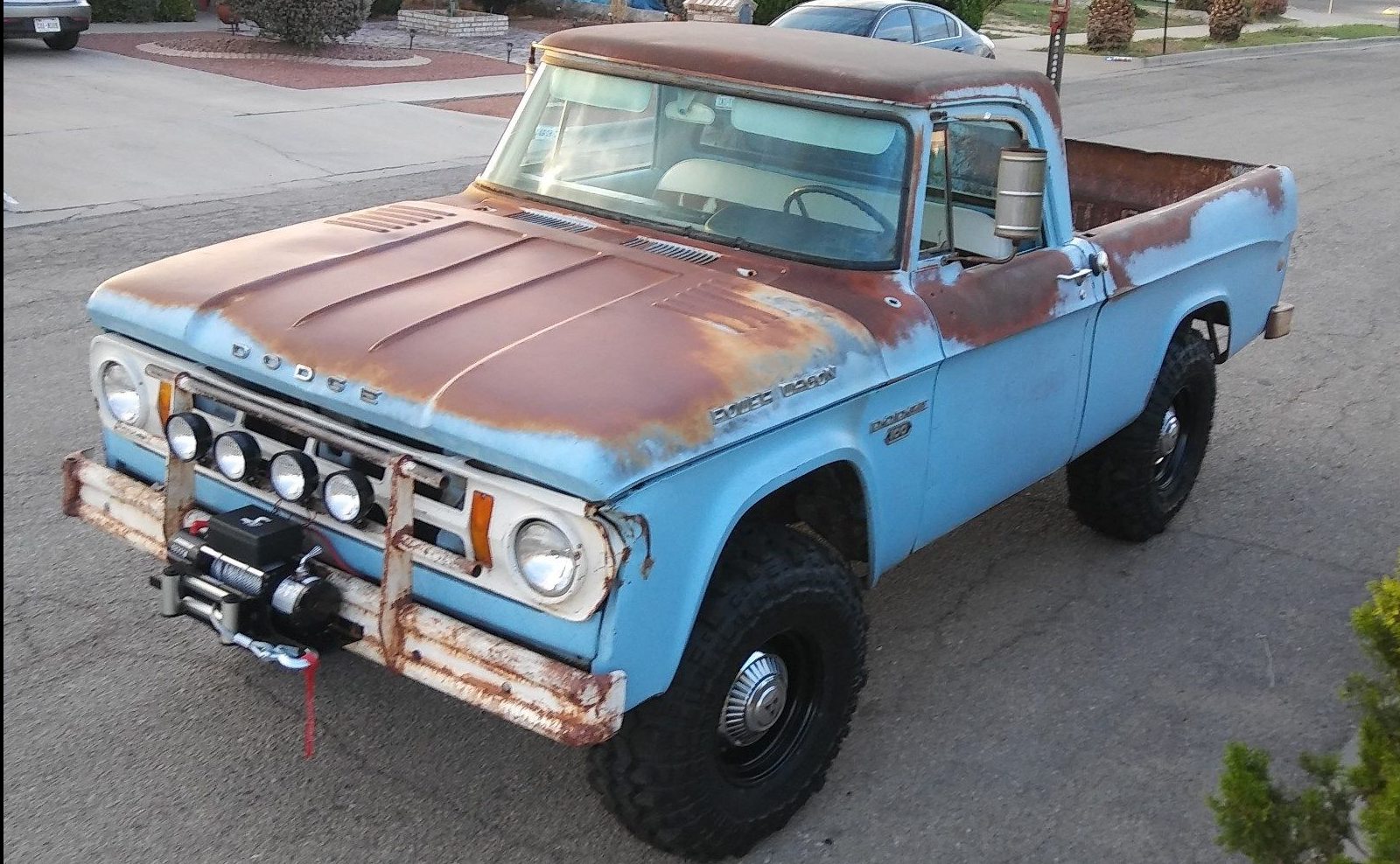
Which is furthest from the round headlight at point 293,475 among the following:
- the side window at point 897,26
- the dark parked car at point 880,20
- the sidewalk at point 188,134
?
the side window at point 897,26

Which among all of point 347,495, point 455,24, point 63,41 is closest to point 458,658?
point 347,495

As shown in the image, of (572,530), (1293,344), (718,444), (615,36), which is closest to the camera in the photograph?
(572,530)

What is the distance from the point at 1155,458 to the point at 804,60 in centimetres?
224

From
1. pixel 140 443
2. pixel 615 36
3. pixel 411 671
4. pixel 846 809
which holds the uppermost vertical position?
pixel 615 36

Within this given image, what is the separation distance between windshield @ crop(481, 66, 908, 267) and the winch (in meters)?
1.64

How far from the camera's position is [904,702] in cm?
437

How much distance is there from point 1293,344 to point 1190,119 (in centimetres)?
975

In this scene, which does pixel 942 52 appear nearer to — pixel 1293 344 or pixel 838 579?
pixel 838 579

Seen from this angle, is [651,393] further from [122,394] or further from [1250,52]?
[1250,52]

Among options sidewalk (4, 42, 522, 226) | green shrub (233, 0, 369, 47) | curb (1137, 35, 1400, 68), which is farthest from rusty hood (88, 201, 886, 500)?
curb (1137, 35, 1400, 68)

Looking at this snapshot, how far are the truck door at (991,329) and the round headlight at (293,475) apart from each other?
175 centimetres

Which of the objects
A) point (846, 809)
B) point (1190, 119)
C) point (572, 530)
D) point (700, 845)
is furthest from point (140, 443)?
point (1190, 119)

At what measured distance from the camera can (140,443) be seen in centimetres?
371

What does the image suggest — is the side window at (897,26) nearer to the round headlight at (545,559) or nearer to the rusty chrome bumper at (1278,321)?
the rusty chrome bumper at (1278,321)
